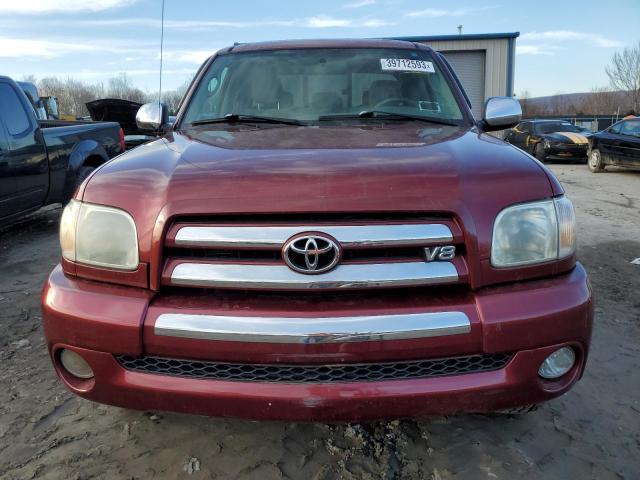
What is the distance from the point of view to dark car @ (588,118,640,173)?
39.7 ft

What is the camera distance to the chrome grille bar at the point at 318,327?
65.7 inches

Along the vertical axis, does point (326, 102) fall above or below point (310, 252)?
above

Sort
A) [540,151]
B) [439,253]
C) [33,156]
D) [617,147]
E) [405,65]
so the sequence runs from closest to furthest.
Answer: [439,253] → [405,65] → [33,156] → [617,147] → [540,151]

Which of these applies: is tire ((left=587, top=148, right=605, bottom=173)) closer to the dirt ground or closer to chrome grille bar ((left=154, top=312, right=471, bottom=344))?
the dirt ground

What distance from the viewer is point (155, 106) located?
3.38 metres

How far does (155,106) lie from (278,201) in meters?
2.02

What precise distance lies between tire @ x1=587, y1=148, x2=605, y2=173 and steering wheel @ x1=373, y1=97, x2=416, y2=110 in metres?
12.0

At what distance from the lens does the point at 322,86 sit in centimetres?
308

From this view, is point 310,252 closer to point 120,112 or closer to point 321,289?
point 321,289

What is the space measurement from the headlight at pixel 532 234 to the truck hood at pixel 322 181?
42 millimetres

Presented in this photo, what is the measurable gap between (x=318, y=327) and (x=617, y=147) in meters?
13.2

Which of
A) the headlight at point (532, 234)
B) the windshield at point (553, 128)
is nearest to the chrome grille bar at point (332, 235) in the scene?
the headlight at point (532, 234)

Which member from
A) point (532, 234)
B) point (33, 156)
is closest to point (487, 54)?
point (33, 156)

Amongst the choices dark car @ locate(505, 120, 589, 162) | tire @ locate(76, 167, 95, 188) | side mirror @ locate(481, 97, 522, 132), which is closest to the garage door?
dark car @ locate(505, 120, 589, 162)
